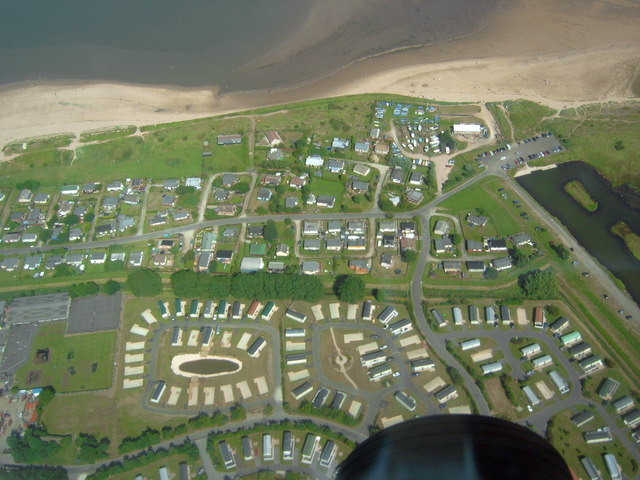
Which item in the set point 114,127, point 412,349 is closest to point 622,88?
point 412,349

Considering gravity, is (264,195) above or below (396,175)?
above

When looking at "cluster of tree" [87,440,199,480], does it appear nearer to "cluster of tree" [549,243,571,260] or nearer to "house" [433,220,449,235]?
"house" [433,220,449,235]

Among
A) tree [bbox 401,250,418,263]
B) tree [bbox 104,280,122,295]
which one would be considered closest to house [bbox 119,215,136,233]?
tree [bbox 104,280,122,295]

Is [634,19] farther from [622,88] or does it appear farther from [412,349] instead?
[412,349]

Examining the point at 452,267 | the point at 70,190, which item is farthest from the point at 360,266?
the point at 70,190

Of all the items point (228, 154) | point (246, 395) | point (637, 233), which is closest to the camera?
point (246, 395)

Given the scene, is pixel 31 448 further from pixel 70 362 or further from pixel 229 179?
pixel 229 179

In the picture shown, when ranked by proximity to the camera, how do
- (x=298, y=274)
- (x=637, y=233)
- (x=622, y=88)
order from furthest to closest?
(x=622, y=88), (x=637, y=233), (x=298, y=274)
